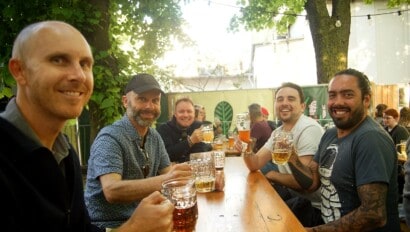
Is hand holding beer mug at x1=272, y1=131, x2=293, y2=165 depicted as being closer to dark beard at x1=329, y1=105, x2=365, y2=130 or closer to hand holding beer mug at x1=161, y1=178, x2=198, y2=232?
dark beard at x1=329, y1=105, x2=365, y2=130

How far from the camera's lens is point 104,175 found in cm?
202

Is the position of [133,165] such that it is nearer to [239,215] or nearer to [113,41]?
[239,215]

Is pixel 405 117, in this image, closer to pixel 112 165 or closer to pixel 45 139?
pixel 112 165

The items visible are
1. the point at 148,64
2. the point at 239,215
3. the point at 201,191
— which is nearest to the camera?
the point at 239,215

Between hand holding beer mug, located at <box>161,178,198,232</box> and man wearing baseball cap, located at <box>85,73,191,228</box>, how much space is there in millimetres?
361

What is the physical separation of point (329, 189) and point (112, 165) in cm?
152

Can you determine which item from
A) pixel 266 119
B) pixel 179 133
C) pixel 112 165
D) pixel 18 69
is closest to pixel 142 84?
pixel 112 165

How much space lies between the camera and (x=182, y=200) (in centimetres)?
139

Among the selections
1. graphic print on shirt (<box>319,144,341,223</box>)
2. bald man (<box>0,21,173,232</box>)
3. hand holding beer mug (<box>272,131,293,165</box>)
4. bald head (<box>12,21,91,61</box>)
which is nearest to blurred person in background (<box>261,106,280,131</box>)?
graphic print on shirt (<box>319,144,341,223</box>)

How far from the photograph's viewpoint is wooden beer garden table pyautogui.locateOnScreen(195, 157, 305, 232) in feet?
5.27

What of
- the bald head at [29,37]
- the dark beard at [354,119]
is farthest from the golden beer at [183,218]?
the dark beard at [354,119]

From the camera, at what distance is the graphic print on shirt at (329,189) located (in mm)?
2264

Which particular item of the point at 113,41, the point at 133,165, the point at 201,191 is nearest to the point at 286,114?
the point at 201,191

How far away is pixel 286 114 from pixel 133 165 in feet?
5.85
